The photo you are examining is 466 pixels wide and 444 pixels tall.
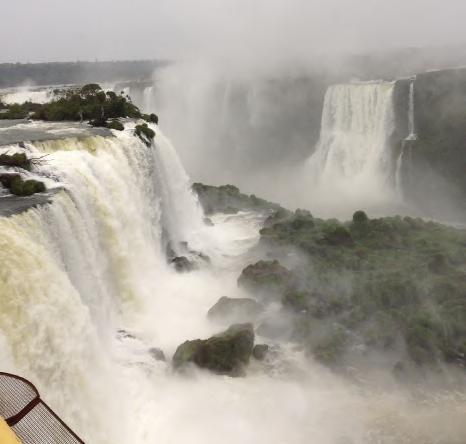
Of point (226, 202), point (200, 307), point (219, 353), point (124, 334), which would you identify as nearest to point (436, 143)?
point (226, 202)

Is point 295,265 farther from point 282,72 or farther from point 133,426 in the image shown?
point 282,72

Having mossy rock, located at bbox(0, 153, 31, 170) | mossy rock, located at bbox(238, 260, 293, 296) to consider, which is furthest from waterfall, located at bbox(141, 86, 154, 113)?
mossy rock, located at bbox(0, 153, 31, 170)

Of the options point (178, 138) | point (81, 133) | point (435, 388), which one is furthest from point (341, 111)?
point (435, 388)

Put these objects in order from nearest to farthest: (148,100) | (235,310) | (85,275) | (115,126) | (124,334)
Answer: (85,275) < (124,334) < (235,310) < (115,126) < (148,100)

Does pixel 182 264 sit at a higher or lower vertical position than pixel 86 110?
lower

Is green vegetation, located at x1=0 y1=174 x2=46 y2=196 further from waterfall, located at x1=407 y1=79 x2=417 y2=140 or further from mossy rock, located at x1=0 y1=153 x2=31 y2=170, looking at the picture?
waterfall, located at x1=407 y1=79 x2=417 y2=140

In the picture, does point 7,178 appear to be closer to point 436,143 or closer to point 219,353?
point 219,353
